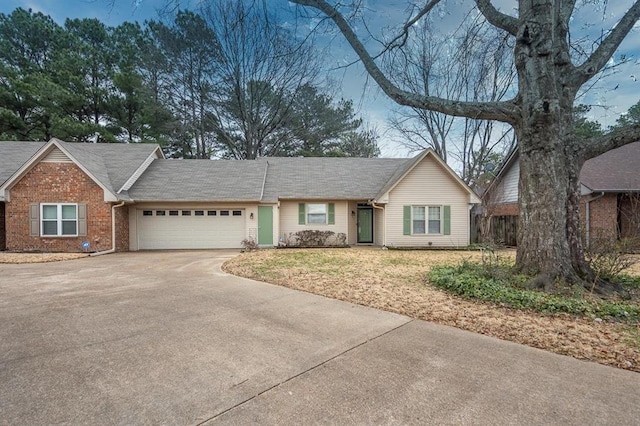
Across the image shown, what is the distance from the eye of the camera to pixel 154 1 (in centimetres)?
663

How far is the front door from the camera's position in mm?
15281

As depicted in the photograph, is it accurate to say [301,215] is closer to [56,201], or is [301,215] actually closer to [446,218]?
[446,218]

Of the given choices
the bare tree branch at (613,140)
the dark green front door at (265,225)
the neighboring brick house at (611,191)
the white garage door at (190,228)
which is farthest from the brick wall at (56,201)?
the neighboring brick house at (611,191)

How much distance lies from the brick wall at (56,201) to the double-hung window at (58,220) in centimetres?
20

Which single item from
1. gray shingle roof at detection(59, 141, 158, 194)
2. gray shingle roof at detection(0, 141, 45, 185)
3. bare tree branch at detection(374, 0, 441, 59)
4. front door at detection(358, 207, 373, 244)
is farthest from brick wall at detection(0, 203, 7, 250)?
bare tree branch at detection(374, 0, 441, 59)

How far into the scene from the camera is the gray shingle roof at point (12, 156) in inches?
503

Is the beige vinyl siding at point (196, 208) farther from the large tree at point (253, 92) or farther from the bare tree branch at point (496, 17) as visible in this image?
the large tree at point (253, 92)

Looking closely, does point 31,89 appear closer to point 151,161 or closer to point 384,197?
point 151,161

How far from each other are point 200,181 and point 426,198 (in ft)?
36.3

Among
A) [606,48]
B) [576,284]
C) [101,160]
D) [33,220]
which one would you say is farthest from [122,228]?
[606,48]

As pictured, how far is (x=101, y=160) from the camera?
1384cm

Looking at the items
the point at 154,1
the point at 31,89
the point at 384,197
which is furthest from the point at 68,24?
the point at 384,197

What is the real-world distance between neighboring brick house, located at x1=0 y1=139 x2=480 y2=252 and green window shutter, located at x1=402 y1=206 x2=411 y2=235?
47 mm

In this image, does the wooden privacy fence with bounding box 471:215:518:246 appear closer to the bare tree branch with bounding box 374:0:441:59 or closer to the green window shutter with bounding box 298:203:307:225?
the green window shutter with bounding box 298:203:307:225
